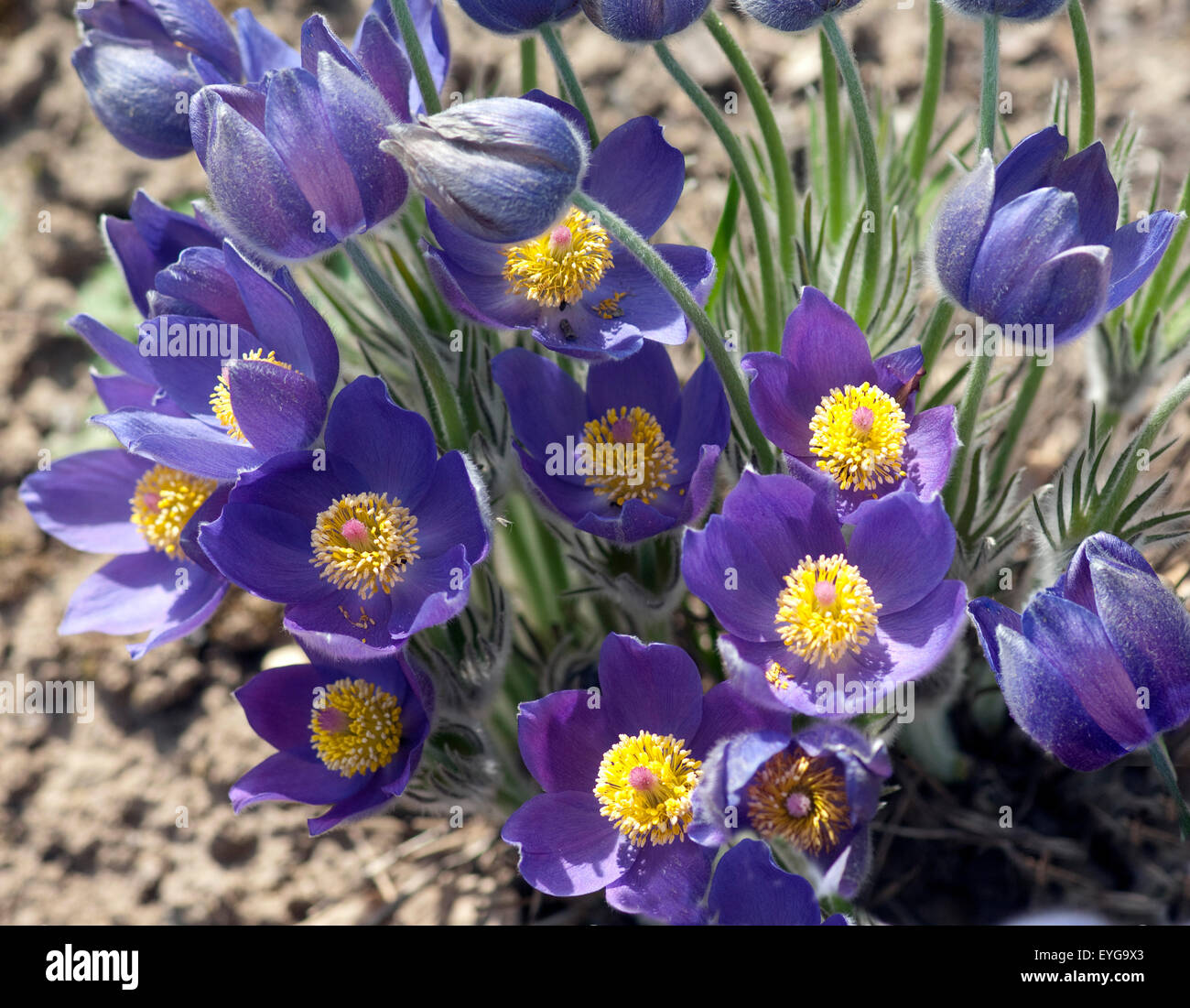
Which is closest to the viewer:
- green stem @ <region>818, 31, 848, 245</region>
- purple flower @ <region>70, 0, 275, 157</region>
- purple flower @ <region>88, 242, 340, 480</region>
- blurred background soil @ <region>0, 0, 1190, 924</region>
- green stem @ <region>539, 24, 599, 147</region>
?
purple flower @ <region>88, 242, 340, 480</region>

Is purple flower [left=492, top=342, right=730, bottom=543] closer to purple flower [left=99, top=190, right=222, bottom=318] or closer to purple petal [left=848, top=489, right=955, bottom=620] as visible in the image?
purple petal [left=848, top=489, right=955, bottom=620]

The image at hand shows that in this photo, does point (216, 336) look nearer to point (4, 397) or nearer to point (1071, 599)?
point (1071, 599)

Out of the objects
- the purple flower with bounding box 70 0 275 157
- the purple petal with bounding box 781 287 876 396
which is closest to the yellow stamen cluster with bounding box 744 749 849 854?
the purple petal with bounding box 781 287 876 396

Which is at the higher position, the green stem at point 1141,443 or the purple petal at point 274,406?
the purple petal at point 274,406

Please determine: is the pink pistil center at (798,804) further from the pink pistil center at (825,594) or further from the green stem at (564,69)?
the green stem at (564,69)

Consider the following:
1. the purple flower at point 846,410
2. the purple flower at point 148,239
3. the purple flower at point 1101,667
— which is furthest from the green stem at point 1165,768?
the purple flower at point 148,239
